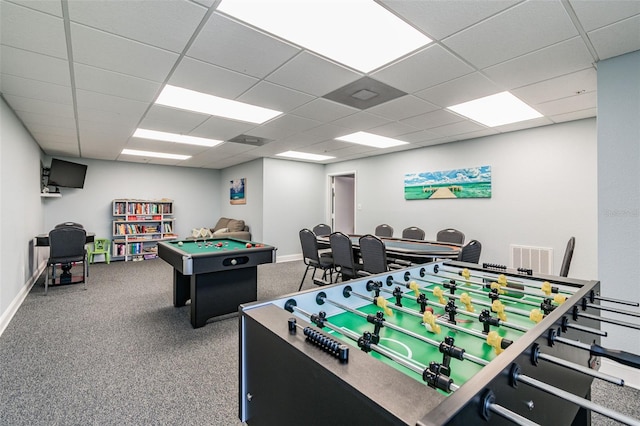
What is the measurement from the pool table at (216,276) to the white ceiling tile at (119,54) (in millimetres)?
1669

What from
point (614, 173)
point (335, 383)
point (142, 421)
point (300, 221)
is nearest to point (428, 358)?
point (335, 383)

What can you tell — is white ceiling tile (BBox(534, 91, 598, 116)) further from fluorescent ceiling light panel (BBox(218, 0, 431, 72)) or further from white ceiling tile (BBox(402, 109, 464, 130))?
fluorescent ceiling light panel (BBox(218, 0, 431, 72))

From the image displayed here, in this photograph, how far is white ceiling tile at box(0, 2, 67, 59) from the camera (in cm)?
176

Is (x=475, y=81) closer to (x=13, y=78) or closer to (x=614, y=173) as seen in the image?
(x=614, y=173)

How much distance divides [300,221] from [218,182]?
3.18 meters

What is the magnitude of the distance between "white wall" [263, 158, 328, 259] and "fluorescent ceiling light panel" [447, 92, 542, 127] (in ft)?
13.9

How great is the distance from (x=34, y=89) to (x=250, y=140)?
2691 mm

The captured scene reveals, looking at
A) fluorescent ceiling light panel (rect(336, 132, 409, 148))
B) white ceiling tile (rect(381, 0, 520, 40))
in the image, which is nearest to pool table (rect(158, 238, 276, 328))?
fluorescent ceiling light panel (rect(336, 132, 409, 148))

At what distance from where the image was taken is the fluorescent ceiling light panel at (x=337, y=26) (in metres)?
1.74

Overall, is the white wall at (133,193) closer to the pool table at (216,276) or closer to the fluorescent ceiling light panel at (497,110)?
the pool table at (216,276)

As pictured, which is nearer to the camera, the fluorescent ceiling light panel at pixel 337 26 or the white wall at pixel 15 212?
the fluorescent ceiling light panel at pixel 337 26

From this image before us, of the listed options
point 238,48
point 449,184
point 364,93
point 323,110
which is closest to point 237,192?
point 323,110

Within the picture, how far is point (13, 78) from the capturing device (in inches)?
103

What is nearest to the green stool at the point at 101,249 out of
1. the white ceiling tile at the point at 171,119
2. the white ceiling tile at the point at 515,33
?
the white ceiling tile at the point at 171,119
